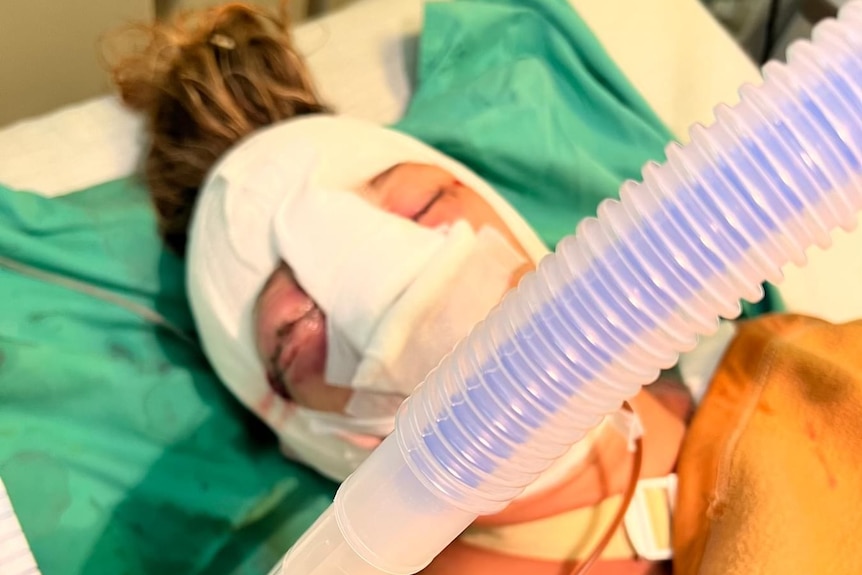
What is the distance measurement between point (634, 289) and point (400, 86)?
2.64ft

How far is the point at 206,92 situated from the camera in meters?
0.81

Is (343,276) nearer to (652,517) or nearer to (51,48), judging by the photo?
(652,517)

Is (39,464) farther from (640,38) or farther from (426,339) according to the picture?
(640,38)

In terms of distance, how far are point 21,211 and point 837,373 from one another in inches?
29.7

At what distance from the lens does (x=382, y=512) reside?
35 centimetres

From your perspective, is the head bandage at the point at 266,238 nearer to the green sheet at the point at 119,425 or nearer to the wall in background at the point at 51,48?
the green sheet at the point at 119,425

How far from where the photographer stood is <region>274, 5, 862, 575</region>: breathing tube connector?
28 cm

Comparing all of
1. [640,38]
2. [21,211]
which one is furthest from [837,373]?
[21,211]

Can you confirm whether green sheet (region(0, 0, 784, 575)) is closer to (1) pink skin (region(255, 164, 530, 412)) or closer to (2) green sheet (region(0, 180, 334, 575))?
(2) green sheet (region(0, 180, 334, 575))

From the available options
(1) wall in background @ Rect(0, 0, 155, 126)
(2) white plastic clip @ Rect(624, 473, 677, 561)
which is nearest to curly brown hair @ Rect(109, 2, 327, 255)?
(1) wall in background @ Rect(0, 0, 155, 126)

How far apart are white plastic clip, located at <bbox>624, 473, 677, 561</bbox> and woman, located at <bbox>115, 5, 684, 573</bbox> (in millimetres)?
15

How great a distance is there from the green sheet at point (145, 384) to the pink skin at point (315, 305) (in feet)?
0.59

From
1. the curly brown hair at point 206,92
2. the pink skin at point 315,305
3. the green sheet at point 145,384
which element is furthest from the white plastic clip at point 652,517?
the curly brown hair at point 206,92

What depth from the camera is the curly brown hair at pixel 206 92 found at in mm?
806
